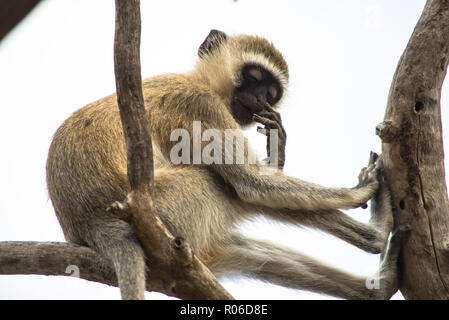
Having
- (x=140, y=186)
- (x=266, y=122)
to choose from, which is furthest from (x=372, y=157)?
(x=140, y=186)

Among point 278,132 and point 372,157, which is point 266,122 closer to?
point 278,132

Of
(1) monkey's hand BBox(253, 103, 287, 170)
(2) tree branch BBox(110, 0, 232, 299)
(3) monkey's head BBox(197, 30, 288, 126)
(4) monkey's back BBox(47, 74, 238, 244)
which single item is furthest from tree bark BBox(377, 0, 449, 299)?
(2) tree branch BBox(110, 0, 232, 299)

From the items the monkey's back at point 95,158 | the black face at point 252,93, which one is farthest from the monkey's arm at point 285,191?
the black face at point 252,93

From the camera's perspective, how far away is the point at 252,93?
4.78 metres

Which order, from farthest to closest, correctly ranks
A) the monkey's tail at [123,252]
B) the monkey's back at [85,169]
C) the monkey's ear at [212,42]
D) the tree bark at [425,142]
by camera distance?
1. the monkey's ear at [212,42]
2. the tree bark at [425,142]
3. the monkey's back at [85,169]
4. the monkey's tail at [123,252]

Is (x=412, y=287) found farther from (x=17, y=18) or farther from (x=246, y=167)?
(x=17, y=18)

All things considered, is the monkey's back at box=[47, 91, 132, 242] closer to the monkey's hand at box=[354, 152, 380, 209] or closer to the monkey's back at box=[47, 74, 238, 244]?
the monkey's back at box=[47, 74, 238, 244]

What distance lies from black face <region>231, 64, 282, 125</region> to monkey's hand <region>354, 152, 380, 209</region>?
3.29ft

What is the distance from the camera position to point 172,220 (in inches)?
144

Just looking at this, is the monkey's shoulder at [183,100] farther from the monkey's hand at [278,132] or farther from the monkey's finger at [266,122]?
the monkey's hand at [278,132]

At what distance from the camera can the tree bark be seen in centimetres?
386

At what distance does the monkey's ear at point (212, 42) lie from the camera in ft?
17.1

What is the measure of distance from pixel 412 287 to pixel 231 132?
1.82 metres
